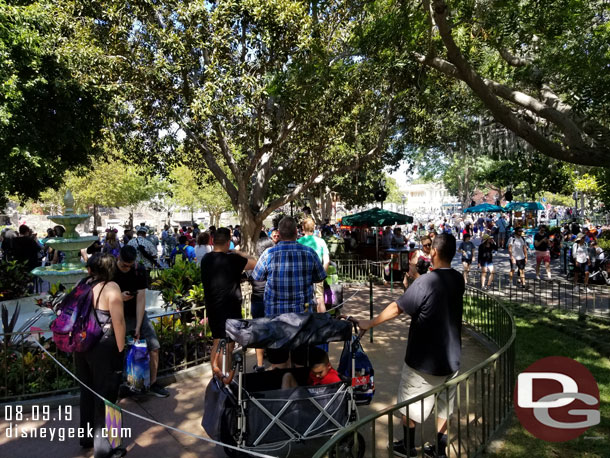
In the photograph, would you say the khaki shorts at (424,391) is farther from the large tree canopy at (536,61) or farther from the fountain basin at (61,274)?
the fountain basin at (61,274)

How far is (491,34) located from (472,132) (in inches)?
586

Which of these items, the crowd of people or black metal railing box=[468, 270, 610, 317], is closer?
the crowd of people

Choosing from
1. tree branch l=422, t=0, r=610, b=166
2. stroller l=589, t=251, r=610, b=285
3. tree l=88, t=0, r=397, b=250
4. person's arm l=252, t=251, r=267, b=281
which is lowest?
stroller l=589, t=251, r=610, b=285

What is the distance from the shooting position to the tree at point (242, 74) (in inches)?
432

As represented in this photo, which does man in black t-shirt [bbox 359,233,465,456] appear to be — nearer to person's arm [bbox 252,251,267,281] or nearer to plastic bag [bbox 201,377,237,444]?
plastic bag [bbox 201,377,237,444]

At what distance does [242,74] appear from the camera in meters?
11.6

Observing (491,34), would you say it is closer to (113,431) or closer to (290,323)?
(290,323)

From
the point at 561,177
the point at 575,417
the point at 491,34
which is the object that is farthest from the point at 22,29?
the point at 561,177

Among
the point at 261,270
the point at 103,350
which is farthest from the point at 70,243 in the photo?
the point at 103,350

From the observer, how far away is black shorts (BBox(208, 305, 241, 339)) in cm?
489

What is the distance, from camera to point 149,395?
537 cm

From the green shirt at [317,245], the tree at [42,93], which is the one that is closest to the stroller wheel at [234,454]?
the green shirt at [317,245]

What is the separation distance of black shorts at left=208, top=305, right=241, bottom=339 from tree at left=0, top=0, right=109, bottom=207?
298 inches

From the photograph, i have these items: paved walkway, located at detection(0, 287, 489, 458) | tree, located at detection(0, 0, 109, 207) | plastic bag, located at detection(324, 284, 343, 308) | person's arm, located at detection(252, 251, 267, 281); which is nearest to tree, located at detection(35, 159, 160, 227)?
tree, located at detection(0, 0, 109, 207)
